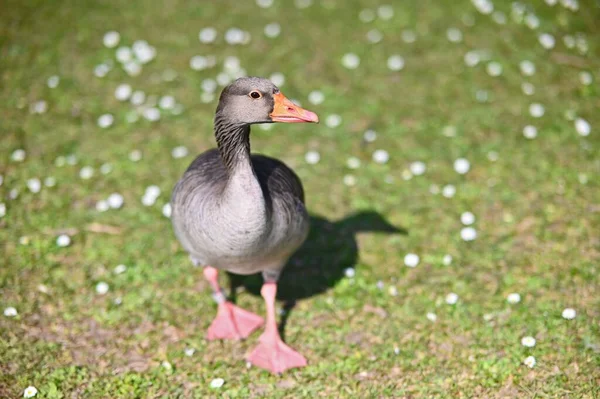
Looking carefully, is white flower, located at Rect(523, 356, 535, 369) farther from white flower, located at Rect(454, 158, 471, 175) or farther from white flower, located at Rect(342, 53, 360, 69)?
white flower, located at Rect(342, 53, 360, 69)

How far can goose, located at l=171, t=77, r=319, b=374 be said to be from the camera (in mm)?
4375

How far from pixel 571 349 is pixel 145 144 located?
5162 mm

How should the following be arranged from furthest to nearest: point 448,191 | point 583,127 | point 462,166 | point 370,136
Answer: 1. point 370,136
2. point 583,127
3. point 462,166
4. point 448,191

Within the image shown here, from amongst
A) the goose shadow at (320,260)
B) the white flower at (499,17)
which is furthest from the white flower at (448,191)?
the white flower at (499,17)

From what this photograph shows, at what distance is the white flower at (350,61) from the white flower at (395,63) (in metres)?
0.45

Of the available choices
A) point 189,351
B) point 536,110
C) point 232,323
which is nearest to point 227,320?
point 232,323

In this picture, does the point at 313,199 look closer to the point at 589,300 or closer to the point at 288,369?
the point at 288,369

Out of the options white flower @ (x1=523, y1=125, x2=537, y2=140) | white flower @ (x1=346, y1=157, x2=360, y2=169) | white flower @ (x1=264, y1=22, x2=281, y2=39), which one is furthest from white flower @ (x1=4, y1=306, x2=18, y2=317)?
white flower @ (x1=523, y1=125, x2=537, y2=140)

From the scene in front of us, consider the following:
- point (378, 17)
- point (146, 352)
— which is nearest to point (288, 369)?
point (146, 352)

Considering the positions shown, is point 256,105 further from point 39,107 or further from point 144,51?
point 144,51

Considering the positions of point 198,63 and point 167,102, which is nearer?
point 167,102

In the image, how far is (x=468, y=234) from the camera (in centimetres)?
623

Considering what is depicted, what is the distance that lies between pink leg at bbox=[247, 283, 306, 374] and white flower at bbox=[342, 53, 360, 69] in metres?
4.52

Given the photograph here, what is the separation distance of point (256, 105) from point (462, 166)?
3449 millimetres
